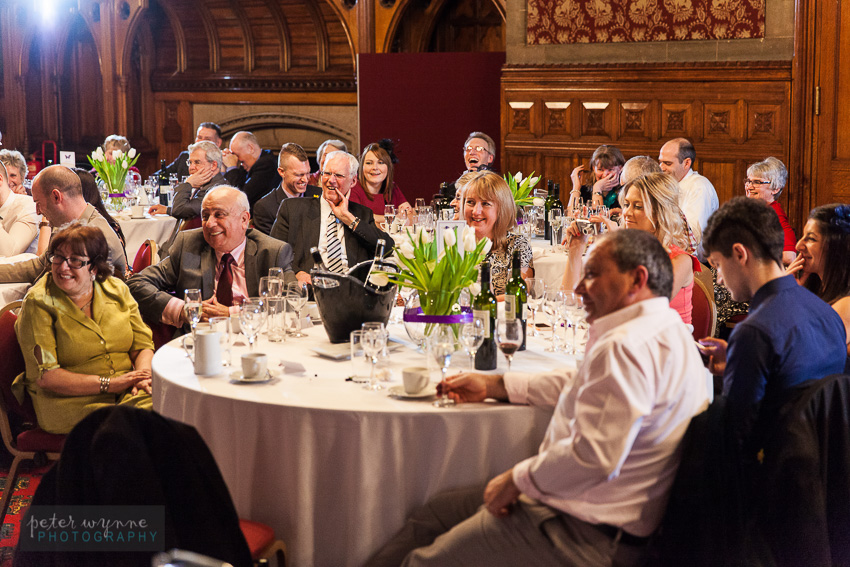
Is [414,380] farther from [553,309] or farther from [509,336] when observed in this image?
[553,309]

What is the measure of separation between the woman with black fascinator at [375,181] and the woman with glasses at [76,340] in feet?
10.8

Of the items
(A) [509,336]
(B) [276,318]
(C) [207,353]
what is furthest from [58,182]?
(A) [509,336]

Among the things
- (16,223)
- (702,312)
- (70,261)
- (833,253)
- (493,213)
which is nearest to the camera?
(833,253)

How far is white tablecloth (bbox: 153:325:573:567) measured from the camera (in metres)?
2.50

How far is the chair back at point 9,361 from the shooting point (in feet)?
11.0

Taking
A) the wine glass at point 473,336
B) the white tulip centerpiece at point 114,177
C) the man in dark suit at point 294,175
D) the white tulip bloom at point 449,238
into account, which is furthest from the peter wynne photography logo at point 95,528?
the white tulip centerpiece at point 114,177

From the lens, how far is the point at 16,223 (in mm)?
5539

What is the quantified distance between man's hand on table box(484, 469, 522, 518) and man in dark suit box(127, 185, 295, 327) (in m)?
2.01

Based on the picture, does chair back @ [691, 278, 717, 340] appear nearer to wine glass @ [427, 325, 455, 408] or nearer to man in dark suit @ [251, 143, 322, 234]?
wine glass @ [427, 325, 455, 408]

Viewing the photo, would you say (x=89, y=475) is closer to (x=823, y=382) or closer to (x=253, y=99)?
(x=823, y=382)

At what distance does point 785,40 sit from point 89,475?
7.43 m

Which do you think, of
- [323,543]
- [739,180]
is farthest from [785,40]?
[323,543]

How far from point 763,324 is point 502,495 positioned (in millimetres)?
820

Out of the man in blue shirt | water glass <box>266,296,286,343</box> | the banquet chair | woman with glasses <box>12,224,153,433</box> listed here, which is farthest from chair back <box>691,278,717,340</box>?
the banquet chair
